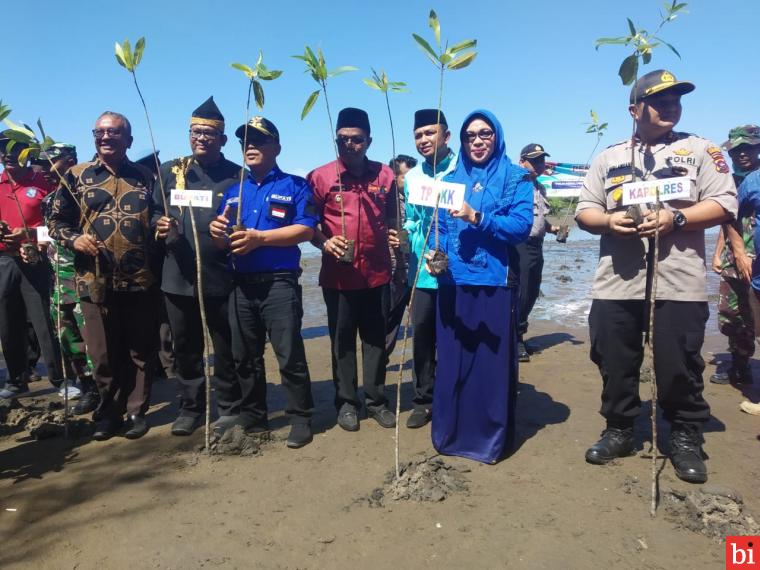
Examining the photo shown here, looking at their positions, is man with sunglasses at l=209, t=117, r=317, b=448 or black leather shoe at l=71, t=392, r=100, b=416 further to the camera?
black leather shoe at l=71, t=392, r=100, b=416

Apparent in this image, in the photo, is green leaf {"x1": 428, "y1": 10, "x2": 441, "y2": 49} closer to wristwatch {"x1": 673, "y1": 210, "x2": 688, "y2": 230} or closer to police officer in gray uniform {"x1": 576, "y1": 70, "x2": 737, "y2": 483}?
police officer in gray uniform {"x1": 576, "y1": 70, "x2": 737, "y2": 483}

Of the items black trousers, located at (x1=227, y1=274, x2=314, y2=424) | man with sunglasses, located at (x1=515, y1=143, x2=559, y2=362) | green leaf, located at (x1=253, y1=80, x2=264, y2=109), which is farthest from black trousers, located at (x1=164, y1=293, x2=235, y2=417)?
man with sunglasses, located at (x1=515, y1=143, x2=559, y2=362)

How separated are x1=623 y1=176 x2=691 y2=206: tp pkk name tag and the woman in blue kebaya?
599 millimetres

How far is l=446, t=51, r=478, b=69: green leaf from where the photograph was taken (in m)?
2.78

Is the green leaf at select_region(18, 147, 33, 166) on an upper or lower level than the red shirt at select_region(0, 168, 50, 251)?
upper

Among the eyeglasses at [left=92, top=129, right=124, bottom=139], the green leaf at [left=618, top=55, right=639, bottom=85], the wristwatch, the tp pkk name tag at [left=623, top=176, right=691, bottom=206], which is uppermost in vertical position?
A: the green leaf at [left=618, top=55, right=639, bottom=85]

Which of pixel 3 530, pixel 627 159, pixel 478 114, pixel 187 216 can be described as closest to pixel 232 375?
pixel 187 216

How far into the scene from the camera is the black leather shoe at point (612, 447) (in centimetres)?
318

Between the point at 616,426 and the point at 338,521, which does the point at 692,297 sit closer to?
the point at 616,426

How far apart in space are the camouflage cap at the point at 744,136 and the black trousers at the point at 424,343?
3.26 metres

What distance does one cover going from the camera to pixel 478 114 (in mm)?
3191

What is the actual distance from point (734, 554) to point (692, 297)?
1.31 m

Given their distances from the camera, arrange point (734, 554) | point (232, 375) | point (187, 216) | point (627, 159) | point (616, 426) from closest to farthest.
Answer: point (734, 554) < point (627, 159) < point (616, 426) < point (187, 216) < point (232, 375)

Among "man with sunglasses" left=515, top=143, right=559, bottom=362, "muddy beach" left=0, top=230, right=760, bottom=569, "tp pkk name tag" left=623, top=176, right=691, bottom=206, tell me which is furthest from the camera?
"man with sunglasses" left=515, top=143, right=559, bottom=362
